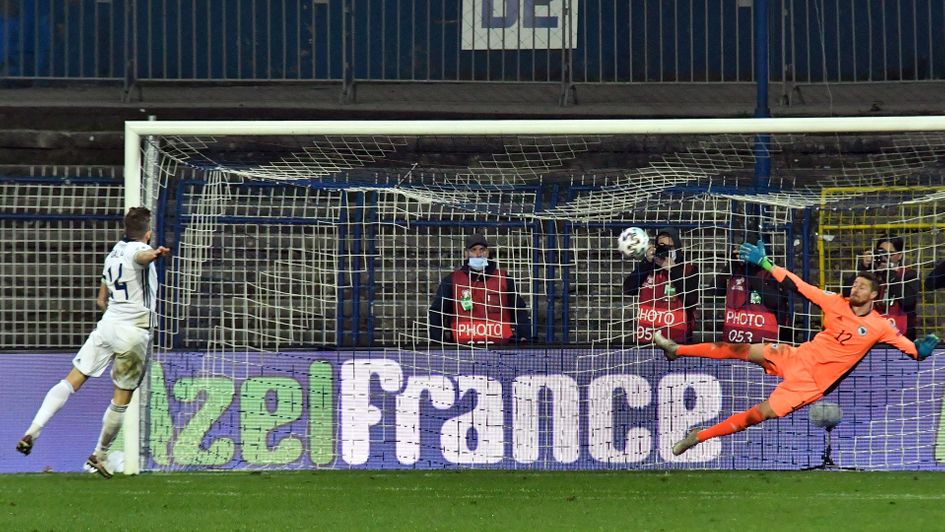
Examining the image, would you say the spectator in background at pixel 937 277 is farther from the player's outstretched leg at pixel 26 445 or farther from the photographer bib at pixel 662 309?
the player's outstretched leg at pixel 26 445

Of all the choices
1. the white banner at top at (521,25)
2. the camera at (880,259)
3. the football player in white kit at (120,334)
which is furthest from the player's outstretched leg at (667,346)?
the white banner at top at (521,25)

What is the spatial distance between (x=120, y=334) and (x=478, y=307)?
3018mm

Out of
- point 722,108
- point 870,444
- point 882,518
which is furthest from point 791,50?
point 882,518

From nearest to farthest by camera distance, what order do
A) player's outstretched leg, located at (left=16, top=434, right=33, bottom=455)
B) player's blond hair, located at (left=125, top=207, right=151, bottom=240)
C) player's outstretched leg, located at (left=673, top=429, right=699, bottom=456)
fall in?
player's outstretched leg, located at (left=16, top=434, right=33, bottom=455)
player's blond hair, located at (left=125, top=207, right=151, bottom=240)
player's outstretched leg, located at (left=673, top=429, right=699, bottom=456)

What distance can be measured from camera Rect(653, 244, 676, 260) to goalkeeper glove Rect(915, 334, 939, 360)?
2.21m

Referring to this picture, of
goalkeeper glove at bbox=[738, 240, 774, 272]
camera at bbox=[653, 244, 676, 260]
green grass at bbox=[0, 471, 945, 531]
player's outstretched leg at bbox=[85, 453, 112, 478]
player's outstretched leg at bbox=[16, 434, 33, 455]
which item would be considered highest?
camera at bbox=[653, 244, 676, 260]

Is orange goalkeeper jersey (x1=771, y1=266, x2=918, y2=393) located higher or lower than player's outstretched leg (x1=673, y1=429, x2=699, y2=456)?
higher

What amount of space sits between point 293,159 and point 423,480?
152 inches

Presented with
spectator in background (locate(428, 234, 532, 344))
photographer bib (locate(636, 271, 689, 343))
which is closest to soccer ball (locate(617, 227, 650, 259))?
photographer bib (locate(636, 271, 689, 343))

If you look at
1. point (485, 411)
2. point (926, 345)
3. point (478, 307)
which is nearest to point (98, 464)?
point (485, 411)

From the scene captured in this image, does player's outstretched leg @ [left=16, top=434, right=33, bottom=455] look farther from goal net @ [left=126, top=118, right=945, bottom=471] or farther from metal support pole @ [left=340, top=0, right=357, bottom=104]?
metal support pole @ [left=340, top=0, right=357, bottom=104]

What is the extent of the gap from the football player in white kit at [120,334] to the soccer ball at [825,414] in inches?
199

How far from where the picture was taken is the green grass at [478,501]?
7293 mm

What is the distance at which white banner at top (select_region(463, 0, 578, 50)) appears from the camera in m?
13.0
